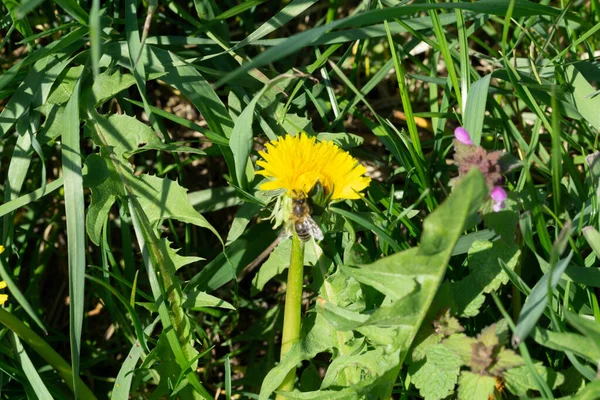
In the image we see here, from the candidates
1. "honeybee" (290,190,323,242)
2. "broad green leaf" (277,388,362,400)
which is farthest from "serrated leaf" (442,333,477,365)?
"honeybee" (290,190,323,242)

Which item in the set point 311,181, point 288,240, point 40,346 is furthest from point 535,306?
point 40,346

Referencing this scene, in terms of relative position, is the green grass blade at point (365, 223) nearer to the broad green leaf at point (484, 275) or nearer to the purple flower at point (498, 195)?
the broad green leaf at point (484, 275)

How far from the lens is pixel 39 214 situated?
2.21m

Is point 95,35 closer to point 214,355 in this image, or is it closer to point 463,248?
point 463,248

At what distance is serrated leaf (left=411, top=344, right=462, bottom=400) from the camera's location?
4.61 ft

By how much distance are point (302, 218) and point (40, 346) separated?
28.3 inches

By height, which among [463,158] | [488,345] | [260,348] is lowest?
[260,348]

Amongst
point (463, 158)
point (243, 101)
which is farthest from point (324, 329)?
point (243, 101)

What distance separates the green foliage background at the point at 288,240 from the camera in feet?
4.55

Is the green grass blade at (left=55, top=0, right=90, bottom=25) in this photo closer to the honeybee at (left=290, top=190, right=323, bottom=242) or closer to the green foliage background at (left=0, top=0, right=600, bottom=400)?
the green foliage background at (left=0, top=0, right=600, bottom=400)

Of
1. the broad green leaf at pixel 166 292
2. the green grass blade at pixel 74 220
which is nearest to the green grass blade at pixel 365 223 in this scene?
the broad green leaf at pixel 166 292

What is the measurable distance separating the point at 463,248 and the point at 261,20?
1192mm

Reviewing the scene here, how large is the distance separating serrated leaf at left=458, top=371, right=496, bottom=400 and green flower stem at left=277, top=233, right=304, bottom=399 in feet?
1.28

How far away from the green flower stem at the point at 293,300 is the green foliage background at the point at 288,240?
0.12ft
